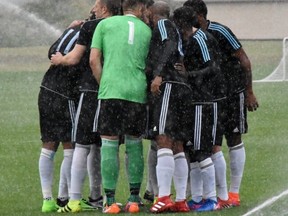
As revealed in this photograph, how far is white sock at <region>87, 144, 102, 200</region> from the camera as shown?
421 inches

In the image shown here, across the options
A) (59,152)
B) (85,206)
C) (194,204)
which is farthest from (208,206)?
(59,152)

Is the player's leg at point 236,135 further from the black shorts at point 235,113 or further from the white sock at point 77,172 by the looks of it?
the white sock at point 77,172

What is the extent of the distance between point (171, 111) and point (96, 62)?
825 mm

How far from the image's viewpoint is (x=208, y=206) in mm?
10344

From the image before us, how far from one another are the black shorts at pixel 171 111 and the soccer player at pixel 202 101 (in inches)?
5.0

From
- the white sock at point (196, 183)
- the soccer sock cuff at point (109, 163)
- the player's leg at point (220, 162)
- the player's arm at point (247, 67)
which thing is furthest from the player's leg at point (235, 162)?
the soccer sock cuff at point (109, 163)

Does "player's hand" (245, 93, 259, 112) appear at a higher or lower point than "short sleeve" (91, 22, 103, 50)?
lower

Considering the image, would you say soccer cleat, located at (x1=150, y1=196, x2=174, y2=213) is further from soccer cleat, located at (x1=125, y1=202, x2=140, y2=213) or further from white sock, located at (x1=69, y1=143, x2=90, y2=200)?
white sock, located at (x1=69, y1=143, x2=90, y2=200)

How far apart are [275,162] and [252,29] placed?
4597cm

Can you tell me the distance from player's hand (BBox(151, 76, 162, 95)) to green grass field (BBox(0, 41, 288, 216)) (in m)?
1.21

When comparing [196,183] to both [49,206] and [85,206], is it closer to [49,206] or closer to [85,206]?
[85,206]

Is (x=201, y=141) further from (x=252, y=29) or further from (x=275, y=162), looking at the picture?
(x=252, y=29)

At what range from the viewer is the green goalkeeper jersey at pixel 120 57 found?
394 inches

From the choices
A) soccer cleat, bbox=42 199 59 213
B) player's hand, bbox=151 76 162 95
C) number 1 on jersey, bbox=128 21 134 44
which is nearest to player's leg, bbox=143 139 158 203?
player's hand, bbox=151 76 162 95
